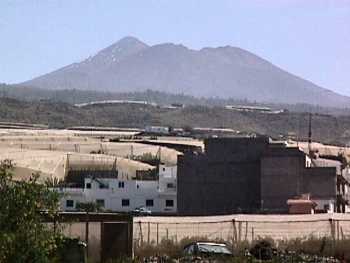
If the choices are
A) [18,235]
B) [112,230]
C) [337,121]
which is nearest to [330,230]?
[112,230]

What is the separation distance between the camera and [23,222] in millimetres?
12508

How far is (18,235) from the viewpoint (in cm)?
1236

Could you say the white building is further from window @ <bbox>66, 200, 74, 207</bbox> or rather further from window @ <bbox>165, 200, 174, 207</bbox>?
window @ <bbox>66, 200, 74, 207</bbox>

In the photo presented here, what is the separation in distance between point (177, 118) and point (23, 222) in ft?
443

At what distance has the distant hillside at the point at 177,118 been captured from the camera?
423 feet

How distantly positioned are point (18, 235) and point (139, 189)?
116ft

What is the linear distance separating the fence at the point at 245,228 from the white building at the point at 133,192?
15959 millimetres

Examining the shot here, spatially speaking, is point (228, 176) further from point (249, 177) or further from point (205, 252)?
point (205, 252)

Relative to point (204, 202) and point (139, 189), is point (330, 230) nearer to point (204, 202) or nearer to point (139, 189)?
point (204, 202)

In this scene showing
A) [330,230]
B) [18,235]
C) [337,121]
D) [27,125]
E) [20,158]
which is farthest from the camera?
[337,121]

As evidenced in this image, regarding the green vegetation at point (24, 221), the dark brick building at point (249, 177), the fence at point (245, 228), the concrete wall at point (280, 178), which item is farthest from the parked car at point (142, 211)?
the green vegetation at point (24, 221)

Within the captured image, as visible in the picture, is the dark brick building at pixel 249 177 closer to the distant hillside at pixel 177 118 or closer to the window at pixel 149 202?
the window at pixel 149 202

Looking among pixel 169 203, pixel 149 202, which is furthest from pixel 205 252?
pixel 149 202

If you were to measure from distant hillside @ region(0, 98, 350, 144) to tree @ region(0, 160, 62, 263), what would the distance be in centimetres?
10527
